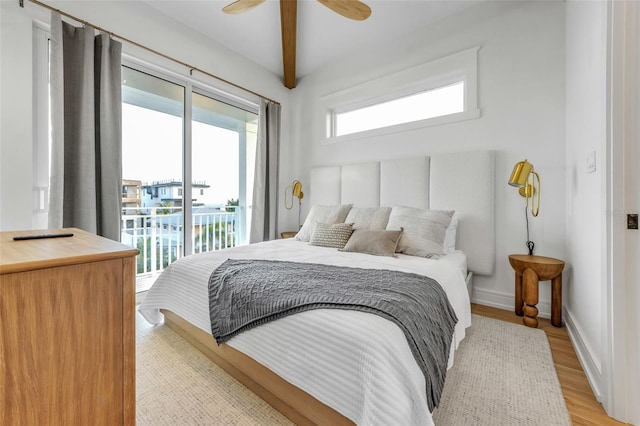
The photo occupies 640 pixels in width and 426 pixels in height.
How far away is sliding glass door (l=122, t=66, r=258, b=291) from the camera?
2.97 m

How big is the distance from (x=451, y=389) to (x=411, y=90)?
3.00m

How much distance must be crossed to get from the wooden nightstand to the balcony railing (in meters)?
3.38

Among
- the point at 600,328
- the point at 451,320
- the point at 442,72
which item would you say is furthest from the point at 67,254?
the point at 442,72

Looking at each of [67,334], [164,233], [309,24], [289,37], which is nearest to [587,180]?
[67,334]

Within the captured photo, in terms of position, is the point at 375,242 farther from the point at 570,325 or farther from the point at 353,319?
the point at 570,325

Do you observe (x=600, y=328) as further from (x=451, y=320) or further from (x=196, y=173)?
(x=196, y=173)

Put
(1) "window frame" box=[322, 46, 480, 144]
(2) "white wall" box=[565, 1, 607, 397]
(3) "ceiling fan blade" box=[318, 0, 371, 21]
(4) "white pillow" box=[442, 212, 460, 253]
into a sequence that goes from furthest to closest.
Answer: (1) "window frame" box=[322, 46, 480, 144] → (4) "white pillow" box=[442, 212, 460, 253] → (3) "ceiling fan blade" box=[318, 0, 371, 21] → (2) "white wall" box=[565, 1, 607, 397]

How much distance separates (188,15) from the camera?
297cm

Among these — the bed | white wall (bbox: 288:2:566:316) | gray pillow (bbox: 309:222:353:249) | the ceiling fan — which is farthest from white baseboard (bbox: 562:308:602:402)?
the ceiling fan

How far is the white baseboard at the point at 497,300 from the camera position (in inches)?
94.3

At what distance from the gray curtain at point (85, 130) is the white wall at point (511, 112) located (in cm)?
300

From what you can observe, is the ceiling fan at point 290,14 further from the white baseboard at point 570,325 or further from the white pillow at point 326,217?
the white baseboard at point 570,325

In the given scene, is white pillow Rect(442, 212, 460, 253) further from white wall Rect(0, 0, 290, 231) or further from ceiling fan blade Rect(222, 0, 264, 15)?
white wall Rect(0, 0, 290, 231)

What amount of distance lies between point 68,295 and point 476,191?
2.90 meters
